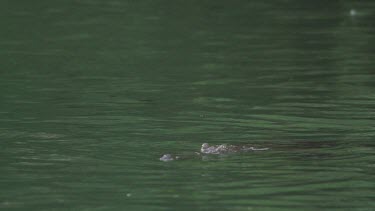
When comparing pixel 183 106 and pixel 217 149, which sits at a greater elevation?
pixel 217 149

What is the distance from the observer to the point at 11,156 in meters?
14.0

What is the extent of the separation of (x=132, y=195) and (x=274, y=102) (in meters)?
6.15

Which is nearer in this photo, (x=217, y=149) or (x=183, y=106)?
(x=217, y=149)

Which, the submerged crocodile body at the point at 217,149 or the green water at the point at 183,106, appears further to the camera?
the submerged crocodile body at the point at 217,149

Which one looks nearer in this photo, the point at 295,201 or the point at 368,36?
the point at 295,201

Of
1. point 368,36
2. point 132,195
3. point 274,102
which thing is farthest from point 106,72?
point 132,195

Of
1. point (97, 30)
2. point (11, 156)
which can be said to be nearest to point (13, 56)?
point (97, 30)

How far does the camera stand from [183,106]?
17594mm

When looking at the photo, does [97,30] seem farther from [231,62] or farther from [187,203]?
[187,203]

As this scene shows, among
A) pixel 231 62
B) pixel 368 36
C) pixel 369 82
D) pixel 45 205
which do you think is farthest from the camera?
pixel 368 36

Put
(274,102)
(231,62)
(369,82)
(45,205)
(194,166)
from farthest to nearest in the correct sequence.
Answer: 1. (231,62)
2. (369,82)
3. (274,102)
4. (194,166)
5. (45,205)

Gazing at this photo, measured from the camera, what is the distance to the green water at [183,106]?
12.4 m

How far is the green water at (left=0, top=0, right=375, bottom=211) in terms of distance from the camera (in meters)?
12.4

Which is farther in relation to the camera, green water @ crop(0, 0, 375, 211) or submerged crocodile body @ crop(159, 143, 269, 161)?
submerged crocodile body @ crop(159, 143, 269, 161)
